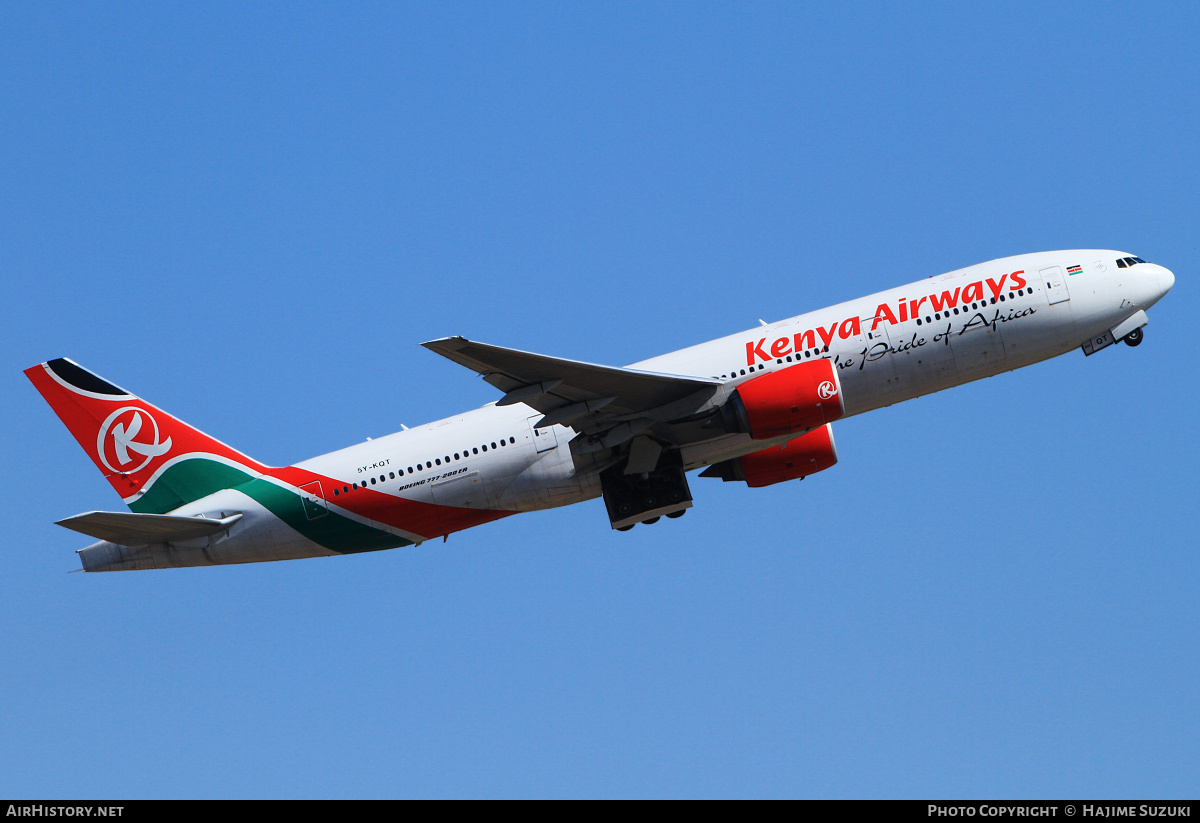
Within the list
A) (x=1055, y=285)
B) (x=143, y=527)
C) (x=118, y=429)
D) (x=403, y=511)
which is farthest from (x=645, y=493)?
(x=118, y=429)

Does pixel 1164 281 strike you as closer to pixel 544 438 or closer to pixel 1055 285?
pixel 1055 285

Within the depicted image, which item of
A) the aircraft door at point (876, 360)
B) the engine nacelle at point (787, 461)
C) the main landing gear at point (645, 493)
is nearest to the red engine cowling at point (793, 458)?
the engine nacelle at point (787, 461)

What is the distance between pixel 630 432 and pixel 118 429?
1593cm

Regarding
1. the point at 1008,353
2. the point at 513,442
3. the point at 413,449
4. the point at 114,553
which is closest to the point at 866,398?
the point at 1008,353

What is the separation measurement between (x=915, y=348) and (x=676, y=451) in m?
6.95

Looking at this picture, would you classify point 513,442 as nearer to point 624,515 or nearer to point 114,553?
point 624,515

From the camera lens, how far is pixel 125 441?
3559 cm

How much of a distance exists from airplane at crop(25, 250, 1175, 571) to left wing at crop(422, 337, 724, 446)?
0.17 ft

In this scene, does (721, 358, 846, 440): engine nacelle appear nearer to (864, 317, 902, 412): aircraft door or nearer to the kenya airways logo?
(864, 317, 902, 412): aircraft door

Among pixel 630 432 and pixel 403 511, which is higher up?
pixel 630 432

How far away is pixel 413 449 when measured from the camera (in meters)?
33.1

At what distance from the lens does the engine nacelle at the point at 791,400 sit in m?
30.2

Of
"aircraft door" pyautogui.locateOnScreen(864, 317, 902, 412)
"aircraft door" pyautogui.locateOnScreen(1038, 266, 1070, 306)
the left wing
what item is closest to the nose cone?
"aircraft door" pyautogui.locateOnScreen(1038, 266, 1070, 306)

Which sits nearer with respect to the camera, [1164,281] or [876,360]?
[876,360]
